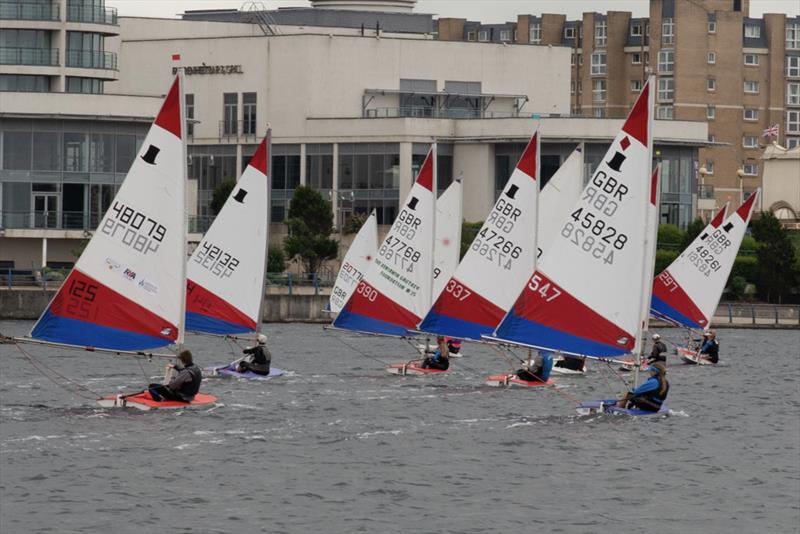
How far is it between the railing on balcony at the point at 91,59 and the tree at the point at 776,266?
35.6m

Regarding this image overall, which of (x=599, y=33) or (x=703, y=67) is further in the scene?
(x=599, y=33)

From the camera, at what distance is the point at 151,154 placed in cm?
3869

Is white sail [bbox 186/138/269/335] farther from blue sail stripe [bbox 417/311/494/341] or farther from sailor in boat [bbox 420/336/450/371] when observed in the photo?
sailor in boat [bbox 420/336/450/371]

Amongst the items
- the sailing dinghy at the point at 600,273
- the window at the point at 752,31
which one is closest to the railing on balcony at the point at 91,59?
the sailing dinghy at the point at 600,273

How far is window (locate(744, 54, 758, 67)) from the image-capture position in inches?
6550

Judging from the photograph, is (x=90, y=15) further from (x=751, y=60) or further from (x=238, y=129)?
(x=751, y=60)

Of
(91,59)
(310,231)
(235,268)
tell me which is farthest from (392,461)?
→ (91,59)

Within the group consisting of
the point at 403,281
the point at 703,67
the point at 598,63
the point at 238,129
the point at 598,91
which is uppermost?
the point at 598,63

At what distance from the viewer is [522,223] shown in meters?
49.7

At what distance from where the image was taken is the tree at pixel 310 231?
319ft

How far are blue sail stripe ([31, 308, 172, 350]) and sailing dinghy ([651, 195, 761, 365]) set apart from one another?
29.0m

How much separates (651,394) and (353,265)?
28314mm

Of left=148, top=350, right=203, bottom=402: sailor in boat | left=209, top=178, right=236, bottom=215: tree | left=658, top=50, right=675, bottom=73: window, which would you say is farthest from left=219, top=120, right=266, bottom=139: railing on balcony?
left=148, top=350, right=203, bottom=402: sailor in boat

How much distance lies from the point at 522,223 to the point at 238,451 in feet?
48.8
